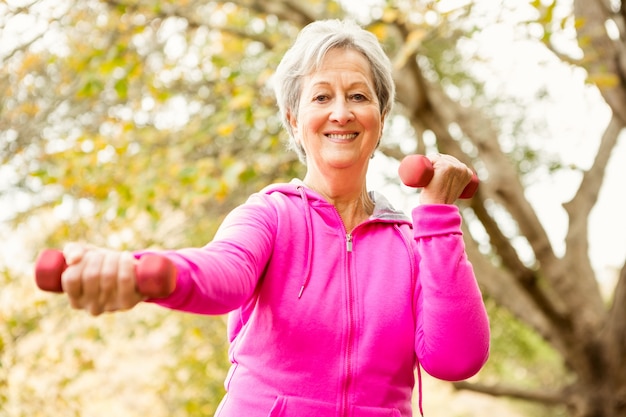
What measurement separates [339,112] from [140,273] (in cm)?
79

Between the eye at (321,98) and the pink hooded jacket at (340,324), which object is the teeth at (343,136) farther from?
the pink hooded jacket at (340,324)

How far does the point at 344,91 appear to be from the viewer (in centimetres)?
177

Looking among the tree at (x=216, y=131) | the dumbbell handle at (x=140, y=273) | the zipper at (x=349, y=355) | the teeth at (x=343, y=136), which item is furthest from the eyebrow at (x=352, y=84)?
the tree at (x=216, y=131)

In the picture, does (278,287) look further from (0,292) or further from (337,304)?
(0,292)

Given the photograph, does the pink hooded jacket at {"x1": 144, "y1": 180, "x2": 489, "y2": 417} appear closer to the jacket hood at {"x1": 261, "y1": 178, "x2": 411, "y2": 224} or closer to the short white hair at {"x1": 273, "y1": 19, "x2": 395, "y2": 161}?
the jacket hood at {"x1": 261, "y1": 178, "x2": 411, "y2": 224}

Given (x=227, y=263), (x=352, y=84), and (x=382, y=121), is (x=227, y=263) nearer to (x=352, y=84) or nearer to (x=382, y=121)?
(x=352, y=84)

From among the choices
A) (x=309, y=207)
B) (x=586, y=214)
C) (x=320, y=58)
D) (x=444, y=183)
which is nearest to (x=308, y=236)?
(x=309, y=207)

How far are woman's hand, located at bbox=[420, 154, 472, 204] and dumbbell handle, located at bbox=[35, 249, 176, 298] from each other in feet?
2.28

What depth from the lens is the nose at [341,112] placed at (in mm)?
1740

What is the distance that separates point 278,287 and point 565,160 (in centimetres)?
607

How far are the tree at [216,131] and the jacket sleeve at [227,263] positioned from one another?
248cm

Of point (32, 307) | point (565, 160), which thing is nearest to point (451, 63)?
point (565, 160)

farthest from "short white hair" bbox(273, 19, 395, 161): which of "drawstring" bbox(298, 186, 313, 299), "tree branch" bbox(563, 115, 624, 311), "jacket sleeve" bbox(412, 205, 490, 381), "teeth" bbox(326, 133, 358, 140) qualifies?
"tree branch" bbox(563, 115, 624, 311)

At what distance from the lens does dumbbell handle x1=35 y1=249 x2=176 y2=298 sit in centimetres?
109
